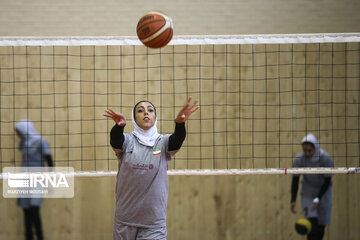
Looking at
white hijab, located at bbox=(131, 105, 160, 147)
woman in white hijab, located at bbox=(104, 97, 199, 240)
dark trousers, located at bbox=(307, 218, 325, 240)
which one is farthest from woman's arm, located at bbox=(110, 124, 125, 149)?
dark trousers, located at bbox=(307, 218, 325, 240)

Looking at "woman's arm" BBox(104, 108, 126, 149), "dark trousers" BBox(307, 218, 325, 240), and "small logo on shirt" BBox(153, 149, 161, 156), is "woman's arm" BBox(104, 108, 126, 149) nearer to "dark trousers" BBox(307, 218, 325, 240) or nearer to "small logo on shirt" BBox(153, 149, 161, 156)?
"small logo on shirt" BBox(153, 149, 161, 156)

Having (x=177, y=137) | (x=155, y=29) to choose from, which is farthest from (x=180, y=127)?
(x=155, y=29)

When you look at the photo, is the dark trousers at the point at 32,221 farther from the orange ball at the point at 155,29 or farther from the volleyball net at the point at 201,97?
the orange ball at the point at 155,29

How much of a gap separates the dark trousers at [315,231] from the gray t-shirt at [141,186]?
2617mm

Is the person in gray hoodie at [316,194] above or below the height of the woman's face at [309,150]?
below

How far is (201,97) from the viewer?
5.83m

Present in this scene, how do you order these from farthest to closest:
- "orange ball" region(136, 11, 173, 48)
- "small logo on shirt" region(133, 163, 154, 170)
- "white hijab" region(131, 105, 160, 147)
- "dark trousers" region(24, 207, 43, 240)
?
"dark trousers" region(24, 207, 43, 240)
"orange ball" region(136, 11, 173, 48)
"white hijab" region(131, 105, 160, 147)
"small logo on shirt" region(133, 163, 154, 170)

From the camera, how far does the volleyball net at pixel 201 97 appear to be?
5746mm

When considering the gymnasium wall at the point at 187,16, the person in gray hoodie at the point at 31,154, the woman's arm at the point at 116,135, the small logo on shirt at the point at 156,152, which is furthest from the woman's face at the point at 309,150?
the person in gray hoodie at the point at 31,154

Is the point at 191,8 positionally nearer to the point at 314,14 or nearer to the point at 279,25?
the point at 279,25

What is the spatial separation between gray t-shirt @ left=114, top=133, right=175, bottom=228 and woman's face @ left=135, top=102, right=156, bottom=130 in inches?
7.4

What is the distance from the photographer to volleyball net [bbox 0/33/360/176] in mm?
5746

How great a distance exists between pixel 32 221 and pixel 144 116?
321 cm

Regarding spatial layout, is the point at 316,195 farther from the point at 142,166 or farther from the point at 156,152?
the point at 142,166
